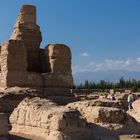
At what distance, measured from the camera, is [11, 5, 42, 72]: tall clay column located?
16594 millimetres

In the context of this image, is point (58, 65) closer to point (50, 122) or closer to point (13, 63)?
point (13, 63)

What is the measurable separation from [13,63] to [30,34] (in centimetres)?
216

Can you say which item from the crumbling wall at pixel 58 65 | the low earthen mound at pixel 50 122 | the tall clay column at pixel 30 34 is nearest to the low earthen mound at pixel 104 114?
the low earthen mound at pixel 50 122

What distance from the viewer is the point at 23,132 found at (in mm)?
10234

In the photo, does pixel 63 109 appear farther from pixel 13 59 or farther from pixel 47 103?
pixel 13 59

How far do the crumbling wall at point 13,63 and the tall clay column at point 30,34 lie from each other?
1238 millimetres

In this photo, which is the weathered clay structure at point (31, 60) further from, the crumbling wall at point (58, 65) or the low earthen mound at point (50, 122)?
the low earthen mound at point (50, 122)

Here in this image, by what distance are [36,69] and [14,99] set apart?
4.35 meters

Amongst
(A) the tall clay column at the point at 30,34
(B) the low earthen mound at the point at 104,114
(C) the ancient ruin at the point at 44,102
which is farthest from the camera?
(A) the tall clay column at the point at 30,34

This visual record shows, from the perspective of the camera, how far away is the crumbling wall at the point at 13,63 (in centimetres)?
1503

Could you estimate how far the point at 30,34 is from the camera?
16750 mm

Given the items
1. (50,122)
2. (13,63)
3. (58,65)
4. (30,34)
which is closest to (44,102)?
(50,122)

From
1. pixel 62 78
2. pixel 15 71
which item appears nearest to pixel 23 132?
pixel 15 71

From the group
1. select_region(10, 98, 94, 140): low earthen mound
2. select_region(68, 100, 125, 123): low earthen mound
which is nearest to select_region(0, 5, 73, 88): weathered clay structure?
select_region(10, 98, 94, 140): low earthen mound
